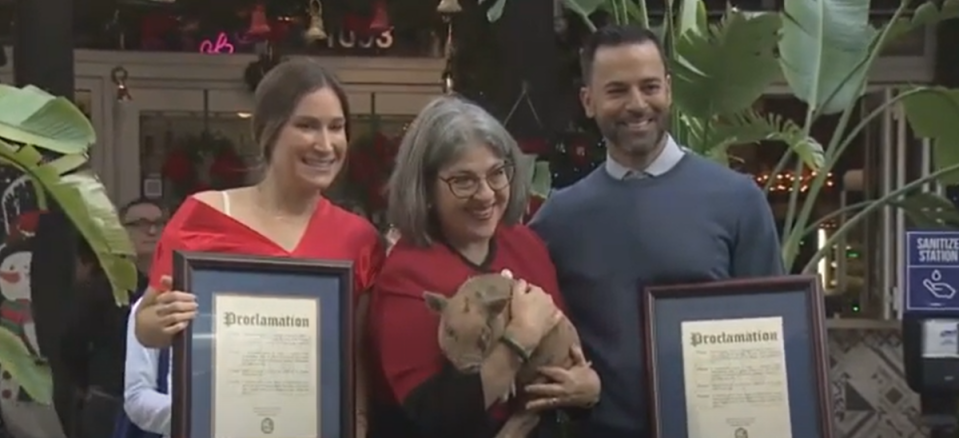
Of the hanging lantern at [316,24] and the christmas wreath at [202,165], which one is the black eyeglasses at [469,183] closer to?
the hanging lantern at [316,24]

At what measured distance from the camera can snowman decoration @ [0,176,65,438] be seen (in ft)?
19.0

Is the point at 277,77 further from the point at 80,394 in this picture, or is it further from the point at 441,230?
the point at 80,394

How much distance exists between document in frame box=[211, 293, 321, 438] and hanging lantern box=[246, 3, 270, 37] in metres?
4.29

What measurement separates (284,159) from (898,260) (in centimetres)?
508

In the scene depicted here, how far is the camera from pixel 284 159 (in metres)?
2.64

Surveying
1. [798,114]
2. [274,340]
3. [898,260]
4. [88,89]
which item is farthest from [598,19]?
[274,340]

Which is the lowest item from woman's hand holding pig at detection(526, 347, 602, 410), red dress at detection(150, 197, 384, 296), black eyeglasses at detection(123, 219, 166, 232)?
woman's hand holding pig at detection(526, 347, 602, 410)

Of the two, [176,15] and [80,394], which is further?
[176,15]

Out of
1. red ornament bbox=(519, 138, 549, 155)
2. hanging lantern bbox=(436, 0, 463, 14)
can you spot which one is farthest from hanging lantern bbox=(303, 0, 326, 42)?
red ornament bbox=(519, 138, 549, 155)

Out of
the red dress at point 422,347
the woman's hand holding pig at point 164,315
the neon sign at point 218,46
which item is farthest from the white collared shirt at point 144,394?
the neon sign at point 218,46

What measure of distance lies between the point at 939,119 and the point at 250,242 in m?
3.08

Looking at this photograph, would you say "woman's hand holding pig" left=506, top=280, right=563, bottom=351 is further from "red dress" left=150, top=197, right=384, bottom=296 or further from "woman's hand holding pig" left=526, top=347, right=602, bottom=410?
"red dress" left=150, top=197, right=384, bottom=296

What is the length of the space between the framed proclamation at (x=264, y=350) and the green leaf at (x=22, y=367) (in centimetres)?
46

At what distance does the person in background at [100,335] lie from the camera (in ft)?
15.3
